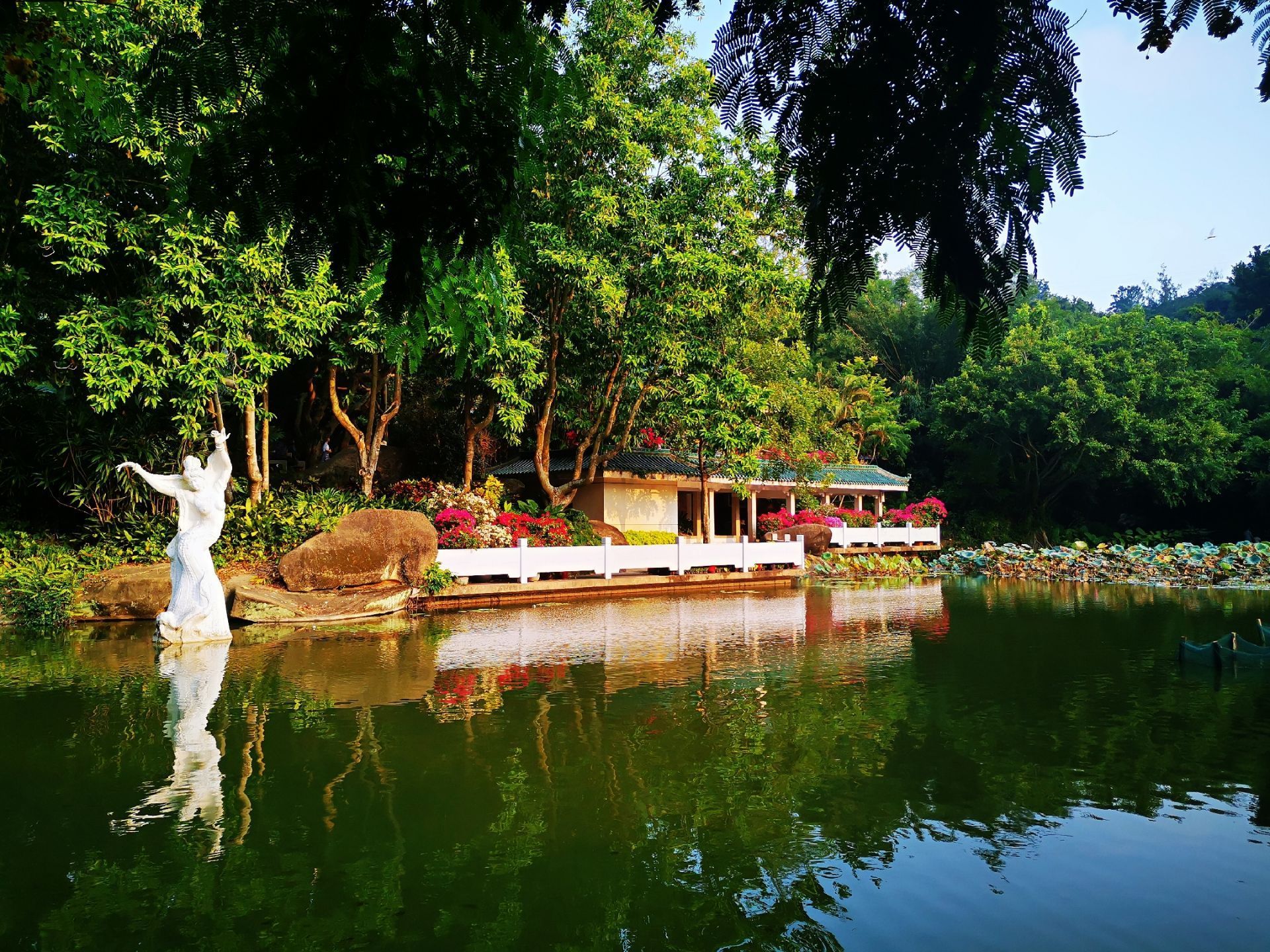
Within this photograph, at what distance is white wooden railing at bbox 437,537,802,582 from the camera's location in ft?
50.5

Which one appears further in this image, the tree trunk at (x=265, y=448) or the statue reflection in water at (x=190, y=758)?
the tree trunk at (x=265, y=448)

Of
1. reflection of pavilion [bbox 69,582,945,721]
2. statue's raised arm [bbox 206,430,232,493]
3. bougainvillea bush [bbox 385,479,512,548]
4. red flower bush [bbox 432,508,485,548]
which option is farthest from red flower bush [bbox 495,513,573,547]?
statue's raised arm [bbox 206,430,232,493]

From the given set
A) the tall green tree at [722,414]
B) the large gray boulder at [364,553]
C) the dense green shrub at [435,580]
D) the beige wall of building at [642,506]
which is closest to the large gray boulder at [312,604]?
the large gray boulder at [364,553]

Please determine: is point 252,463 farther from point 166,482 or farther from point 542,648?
point 542,648

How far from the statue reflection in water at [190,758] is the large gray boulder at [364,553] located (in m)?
3.65

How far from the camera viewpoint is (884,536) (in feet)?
94.2

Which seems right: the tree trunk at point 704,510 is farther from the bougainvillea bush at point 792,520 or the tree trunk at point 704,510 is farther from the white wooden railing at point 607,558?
the bougainvillea bush at point 792,520

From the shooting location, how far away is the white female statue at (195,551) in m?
10.1

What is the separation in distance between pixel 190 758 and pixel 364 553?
313 inches

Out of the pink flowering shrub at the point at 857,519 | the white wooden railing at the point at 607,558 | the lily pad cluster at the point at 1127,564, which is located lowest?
the lily pad cluster at the point at 1127,564

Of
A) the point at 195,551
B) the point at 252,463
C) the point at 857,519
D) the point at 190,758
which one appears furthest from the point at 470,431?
the point at 857,519

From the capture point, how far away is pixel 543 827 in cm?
428

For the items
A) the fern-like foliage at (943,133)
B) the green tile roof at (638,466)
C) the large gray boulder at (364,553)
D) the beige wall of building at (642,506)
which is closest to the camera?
the fern-like foliage at (943,133)

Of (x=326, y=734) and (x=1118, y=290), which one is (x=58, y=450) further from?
(x=1118, y=290)
